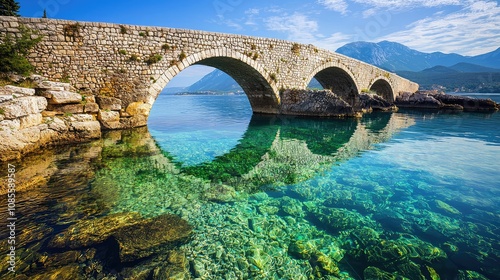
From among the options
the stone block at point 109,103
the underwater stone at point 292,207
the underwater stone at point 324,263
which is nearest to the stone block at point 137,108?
the stone block at point 109,103

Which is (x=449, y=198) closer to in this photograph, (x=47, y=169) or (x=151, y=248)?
(x=151, y=248)

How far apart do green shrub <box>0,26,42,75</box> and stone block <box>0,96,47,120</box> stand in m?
2.02

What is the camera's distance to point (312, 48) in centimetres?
2039

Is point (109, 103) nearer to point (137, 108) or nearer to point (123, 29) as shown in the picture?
point (137, 108)

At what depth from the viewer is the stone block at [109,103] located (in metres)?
11.8

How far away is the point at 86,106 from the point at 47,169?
207 inches

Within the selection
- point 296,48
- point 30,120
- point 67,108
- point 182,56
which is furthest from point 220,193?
point 296,48

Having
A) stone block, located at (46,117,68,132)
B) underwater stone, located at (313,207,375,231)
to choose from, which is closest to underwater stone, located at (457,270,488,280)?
underwater stone, located at (313,207,375,231)

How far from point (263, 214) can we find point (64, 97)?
10371 mm

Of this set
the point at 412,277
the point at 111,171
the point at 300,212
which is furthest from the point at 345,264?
the point at 111,171

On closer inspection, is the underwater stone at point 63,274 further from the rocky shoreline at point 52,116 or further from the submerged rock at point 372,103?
the submerged rock at point 372,103

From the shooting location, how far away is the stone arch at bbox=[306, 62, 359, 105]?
24295mm

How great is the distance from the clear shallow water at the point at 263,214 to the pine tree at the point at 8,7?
1640 centimetres

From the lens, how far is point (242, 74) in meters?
18.6
